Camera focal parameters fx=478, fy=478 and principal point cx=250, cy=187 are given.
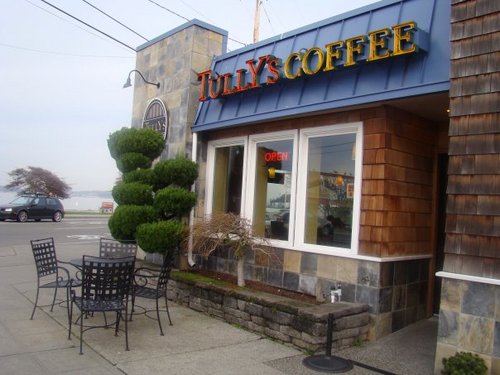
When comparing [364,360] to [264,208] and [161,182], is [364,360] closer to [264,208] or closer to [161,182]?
[264,208]

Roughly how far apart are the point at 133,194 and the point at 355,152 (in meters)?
3.91

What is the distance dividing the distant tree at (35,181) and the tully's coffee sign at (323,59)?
4492cm

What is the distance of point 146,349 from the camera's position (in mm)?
5254

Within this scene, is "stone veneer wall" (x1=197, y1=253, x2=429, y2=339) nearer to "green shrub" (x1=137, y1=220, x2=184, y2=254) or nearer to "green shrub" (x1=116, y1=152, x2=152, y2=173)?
"green shrub" (x1=137, y1=220, x2=184, y2=254)

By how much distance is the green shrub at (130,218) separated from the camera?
8.07 m

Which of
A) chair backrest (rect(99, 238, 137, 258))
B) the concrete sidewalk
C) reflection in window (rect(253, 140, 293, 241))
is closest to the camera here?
the concrete sidewalk

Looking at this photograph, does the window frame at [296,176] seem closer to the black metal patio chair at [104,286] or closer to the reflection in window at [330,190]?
the reflection in window at [330,190]

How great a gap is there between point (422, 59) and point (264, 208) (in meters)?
3.38

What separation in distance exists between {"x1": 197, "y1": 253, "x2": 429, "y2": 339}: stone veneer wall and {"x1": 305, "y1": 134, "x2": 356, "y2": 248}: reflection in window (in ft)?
1.11

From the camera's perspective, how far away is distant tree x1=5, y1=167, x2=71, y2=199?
4853 cm

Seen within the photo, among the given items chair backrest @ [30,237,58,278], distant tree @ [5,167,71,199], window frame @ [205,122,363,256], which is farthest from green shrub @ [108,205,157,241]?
distant tree @ [5,167,71,199]

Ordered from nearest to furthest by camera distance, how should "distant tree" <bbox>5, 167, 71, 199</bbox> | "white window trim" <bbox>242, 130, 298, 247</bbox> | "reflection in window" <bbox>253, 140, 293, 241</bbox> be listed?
"white window trim" <bbox>242, 130, 298, 247</bbox> < "reflection in window" <bbox>253, 140, 293, 241</bbox> < "distant tree" <bbox>5, 167, 71, 199</bbox>

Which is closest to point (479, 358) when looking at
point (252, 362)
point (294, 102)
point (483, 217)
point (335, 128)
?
point (483, 217)

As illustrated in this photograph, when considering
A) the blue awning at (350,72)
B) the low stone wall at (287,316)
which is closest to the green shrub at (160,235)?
the low stone wall at (287,316)
